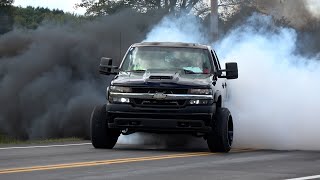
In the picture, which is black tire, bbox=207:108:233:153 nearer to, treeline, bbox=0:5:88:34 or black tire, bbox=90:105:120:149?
black tire, bbox=90:105:120:149

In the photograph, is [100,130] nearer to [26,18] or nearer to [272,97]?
[272,97]

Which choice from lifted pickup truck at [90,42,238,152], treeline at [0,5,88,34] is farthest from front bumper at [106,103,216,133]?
treeline at [0,5,88,34]

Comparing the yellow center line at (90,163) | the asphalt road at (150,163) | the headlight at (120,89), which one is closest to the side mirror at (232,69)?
the asphalt road at (150,163)

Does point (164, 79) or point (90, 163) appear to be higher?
point (164, 79)

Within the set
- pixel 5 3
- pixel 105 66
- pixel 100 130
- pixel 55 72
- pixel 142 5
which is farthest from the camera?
pixel 5 3

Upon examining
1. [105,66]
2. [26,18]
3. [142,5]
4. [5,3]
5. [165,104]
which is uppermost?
[5,3]

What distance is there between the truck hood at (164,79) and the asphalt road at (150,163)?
1272 millimetres

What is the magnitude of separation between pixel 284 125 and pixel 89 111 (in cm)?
764

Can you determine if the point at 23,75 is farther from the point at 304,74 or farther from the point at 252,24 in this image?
the point at 304,74

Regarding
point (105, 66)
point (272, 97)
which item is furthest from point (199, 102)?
point (272, 97)

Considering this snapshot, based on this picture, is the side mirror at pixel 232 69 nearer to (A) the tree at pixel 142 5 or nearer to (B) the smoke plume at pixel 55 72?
(B) the smoke plume at pixel 55 72

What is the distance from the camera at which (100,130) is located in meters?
15.5

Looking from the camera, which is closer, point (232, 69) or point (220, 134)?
point (220, 134)

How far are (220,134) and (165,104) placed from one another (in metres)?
1.19
